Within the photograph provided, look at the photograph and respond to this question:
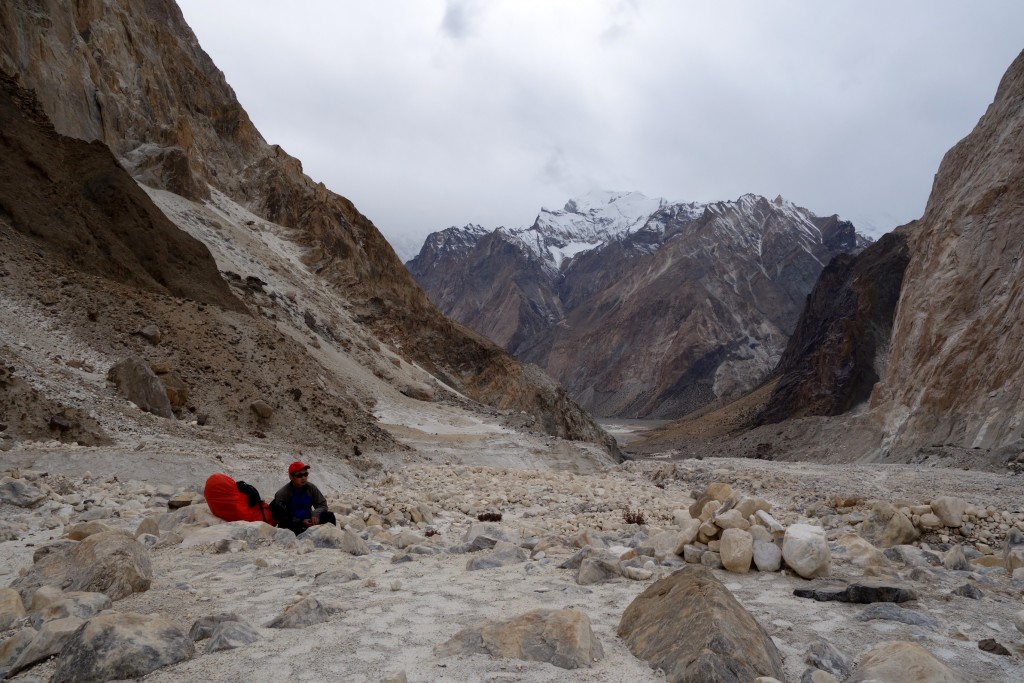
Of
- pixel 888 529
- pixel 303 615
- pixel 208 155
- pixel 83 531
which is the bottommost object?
pixel 83 531

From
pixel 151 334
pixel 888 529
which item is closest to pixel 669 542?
pixel 888 529

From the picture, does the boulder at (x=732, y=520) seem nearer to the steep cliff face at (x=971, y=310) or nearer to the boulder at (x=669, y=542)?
the boulder at (x=669, y=542)

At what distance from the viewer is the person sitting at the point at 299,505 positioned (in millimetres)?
6988

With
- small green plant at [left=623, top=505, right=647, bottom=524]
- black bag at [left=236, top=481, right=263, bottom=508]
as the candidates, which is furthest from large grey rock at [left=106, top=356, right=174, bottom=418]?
small green plant at [left=623, top=505, right=647, bottom=524]

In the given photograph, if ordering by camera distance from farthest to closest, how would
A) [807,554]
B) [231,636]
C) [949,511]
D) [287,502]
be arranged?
[287,502] → [949,511] → [807,554] → [231,636]

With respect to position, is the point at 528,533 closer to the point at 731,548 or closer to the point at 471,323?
the point at 731,548

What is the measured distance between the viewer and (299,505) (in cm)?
725

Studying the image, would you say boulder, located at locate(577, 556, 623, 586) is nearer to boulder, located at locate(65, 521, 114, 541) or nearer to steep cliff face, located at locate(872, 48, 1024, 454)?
boulder, located at locate(65, 521, 114, 541)

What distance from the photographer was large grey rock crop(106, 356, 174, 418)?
12.6m

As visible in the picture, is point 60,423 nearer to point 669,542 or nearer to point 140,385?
point 140,385

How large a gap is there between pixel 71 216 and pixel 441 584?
18.6 meters

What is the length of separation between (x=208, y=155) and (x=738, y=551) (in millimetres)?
45541

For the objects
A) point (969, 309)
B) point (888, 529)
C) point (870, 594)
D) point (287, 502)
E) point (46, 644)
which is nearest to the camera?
point (46, 644)

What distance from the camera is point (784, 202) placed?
6663 inches
